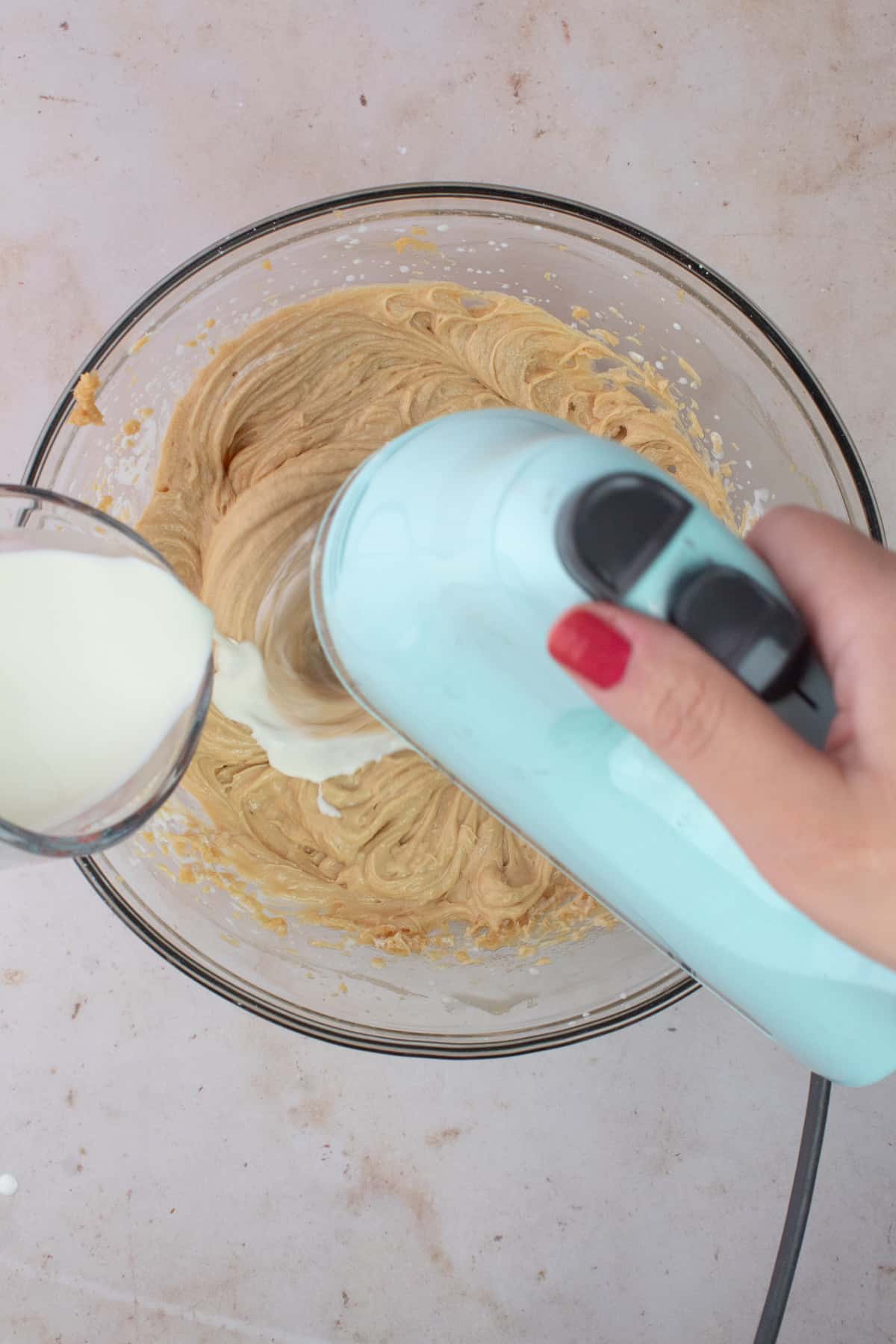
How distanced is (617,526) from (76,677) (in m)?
0.37

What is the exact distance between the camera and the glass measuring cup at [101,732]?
24.7 inches

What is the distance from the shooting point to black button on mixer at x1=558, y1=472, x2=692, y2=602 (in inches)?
17.5

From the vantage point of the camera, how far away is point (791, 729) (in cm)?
49

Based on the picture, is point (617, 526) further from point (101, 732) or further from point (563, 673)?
point (101, 732)


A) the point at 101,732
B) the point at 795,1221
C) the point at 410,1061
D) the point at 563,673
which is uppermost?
the point at 563,673

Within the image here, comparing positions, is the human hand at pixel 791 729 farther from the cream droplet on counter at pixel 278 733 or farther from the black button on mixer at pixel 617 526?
the cream droplet on counter at pixel 278 733

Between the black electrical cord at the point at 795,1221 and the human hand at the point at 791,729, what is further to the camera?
the black electrical cord at the point at 795,1221

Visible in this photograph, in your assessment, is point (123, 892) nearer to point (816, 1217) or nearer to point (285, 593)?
point (285, 593)

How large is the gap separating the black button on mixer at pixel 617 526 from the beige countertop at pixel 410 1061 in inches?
26.2

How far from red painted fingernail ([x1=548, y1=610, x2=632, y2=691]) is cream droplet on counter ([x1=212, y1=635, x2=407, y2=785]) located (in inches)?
17.3

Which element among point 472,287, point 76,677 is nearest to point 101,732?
point 76,677

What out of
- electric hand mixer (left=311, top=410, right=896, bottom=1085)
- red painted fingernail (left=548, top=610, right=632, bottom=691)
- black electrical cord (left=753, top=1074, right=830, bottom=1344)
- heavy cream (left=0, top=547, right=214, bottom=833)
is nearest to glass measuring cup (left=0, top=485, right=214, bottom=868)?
heavy cream (left=0, top=547, right=214, bottom=833)

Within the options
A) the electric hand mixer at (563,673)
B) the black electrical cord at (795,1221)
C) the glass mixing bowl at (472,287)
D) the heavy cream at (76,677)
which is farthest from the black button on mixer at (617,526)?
the black electrical cord at (795,1221)

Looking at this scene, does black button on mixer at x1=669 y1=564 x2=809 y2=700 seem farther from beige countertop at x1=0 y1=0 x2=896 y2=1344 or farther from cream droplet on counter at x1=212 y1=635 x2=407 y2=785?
beige countertop at x1=0 y1=0 x2=896 y2=1344
